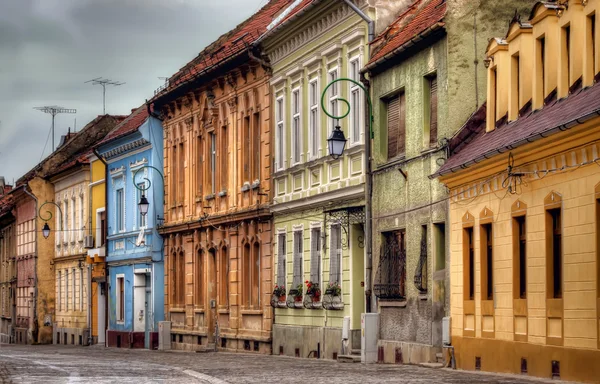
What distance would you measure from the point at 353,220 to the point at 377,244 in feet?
5.62

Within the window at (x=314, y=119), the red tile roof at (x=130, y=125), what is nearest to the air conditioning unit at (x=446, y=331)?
the window at (x=314, y=119)

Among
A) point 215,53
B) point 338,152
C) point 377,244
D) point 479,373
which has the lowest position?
point 479,373

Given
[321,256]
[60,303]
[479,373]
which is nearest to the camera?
[479,373]

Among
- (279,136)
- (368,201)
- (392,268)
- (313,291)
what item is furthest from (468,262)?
(279,136)

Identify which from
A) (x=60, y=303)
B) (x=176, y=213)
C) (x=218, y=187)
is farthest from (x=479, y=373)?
(x=60, y=303)

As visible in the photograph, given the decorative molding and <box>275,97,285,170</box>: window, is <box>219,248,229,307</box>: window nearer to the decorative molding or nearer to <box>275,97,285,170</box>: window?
<box>275,97,285,170</box>: window

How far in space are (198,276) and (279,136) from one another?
9645 mm

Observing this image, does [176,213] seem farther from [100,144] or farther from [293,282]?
[293,282]

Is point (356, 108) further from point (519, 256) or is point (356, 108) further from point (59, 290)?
point (59, 290)

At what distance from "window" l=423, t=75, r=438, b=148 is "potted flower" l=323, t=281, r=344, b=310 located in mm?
6805

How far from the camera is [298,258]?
38344 millimetres

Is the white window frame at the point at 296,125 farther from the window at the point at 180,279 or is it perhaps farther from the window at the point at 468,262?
the window at the point at 180,279

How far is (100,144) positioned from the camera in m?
58.6

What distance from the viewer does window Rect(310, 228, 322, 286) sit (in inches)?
1439
